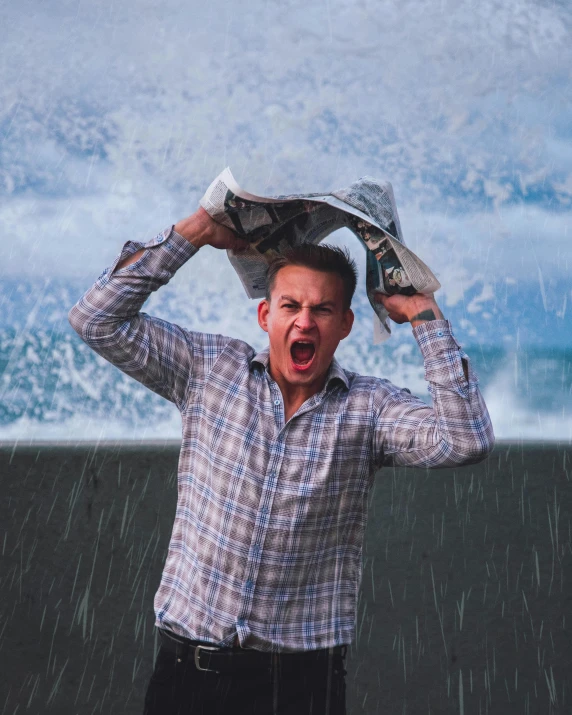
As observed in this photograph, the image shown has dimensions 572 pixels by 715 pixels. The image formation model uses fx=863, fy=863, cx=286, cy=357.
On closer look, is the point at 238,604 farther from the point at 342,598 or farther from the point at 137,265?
the point at 137,265

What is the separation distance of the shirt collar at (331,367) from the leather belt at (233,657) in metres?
0.61

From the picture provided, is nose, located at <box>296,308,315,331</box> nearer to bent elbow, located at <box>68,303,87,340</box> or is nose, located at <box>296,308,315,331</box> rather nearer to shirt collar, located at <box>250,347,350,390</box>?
shirt collar, located at <box>250,347,350,390</box>

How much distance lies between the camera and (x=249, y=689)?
1.89 meters

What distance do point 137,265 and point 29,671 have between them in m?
2.33

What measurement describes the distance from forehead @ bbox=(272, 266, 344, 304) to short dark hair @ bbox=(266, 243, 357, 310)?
13mm

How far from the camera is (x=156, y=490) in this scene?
3727 mm

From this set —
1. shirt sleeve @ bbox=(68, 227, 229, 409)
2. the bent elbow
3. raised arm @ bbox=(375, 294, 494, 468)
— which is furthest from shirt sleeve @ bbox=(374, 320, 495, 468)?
the bent elbow

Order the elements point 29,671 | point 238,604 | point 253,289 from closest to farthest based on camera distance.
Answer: point 238,604, point 253,289, point 29,671

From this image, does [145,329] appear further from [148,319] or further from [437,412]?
[437,412]

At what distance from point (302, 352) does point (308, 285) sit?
15cm

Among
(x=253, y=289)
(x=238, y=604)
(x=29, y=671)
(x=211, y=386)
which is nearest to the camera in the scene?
(x=238, y=604)

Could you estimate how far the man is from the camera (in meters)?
1.87

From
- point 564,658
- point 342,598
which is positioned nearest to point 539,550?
point 564,658

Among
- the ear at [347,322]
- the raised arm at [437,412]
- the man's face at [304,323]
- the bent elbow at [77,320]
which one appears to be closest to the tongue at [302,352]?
the man's face at [304,323]
